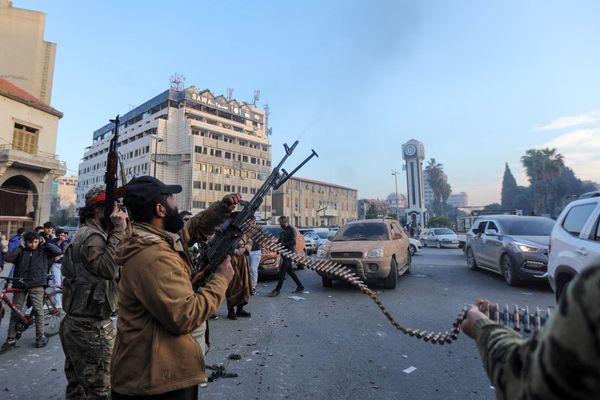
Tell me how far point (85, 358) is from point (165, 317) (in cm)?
161

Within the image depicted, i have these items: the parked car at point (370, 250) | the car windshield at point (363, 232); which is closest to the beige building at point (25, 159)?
the car windshield at point (363, 232)

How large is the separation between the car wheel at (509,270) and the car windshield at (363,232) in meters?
3.15

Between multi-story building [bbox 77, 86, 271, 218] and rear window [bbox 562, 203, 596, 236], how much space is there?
53.6 meters

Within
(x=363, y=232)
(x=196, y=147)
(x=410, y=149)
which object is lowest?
(x=363, y=232)

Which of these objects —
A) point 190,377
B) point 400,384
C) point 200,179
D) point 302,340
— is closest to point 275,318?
point 302,340

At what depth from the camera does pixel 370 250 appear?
25.8 ft

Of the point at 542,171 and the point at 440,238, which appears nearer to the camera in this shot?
the point at 440,238

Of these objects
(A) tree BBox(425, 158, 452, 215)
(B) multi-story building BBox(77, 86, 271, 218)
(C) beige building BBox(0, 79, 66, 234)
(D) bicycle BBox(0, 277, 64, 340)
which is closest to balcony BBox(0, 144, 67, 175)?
(C) beige building BBox(0, 79, 66, 234)

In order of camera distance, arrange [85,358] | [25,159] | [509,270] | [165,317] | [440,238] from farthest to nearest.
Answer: [440,238]
[25,159]
[509,270]
[85,358]
[165,317]

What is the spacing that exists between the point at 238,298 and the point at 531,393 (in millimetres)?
3312

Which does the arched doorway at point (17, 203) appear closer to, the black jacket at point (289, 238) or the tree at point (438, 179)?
the black jacket at point (289, 238)

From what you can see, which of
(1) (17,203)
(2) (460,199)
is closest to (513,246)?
(1) (17,203)

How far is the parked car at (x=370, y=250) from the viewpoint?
307 inches

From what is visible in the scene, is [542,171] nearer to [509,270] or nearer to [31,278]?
[509,270]
